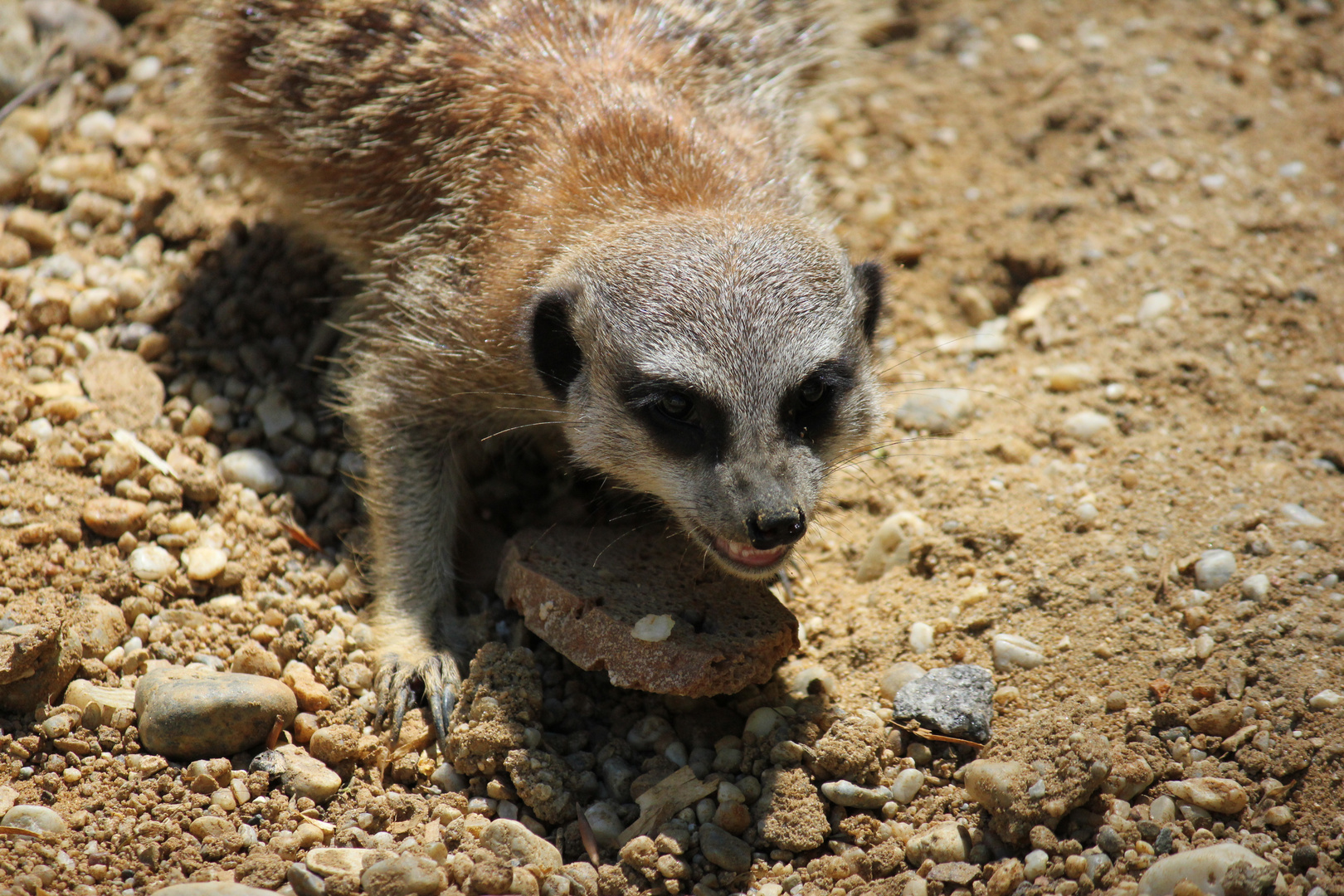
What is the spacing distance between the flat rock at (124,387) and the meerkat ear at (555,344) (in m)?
1.80

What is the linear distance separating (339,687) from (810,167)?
3.21 m

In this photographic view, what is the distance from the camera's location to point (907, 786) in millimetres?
3465

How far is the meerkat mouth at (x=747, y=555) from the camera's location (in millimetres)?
3539

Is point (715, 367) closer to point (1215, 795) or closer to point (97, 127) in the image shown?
point (1215, 795)

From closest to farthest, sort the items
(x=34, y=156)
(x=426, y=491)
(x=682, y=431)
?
1. (x=682, y=431)
2. (x=426, y=491)
3. (x=34, y=156)

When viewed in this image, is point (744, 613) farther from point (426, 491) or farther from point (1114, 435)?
point (1114, 435)

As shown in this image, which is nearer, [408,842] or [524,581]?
[408,842]

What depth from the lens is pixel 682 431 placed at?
3.58m

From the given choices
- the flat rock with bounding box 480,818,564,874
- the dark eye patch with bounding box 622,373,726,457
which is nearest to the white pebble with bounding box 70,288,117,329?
the dark eye patch with bounding box 622,373,726,457

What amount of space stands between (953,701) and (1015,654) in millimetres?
335

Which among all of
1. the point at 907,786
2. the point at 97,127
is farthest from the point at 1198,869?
the point at 97,127

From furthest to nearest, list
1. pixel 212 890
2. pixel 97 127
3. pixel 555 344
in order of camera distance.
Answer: pixel 97 127, pixel 555 344, pixel 212 890

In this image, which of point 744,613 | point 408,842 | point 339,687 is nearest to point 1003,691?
point 744,613

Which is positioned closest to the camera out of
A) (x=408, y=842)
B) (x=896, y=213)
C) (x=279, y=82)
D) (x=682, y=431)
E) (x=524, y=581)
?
(x=408, y=842)
